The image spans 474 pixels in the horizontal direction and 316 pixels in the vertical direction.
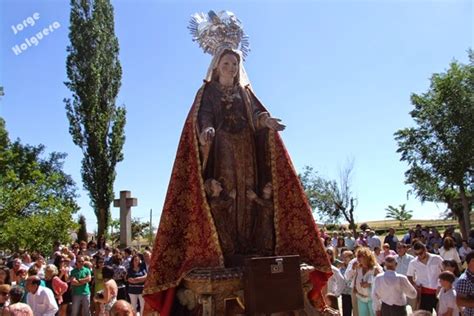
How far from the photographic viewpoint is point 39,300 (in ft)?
22.9

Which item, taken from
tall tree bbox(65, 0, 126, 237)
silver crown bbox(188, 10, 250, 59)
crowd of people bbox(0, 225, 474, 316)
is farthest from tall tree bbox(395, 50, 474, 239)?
silver crown bbox(188, 10, 250, 59)

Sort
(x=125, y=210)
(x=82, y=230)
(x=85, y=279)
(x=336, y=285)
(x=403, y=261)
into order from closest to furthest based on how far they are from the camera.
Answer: (x=336, y=285)
(x=403, y=261)
(x=85, y=279)
(x=125, y=210)
(x=82, y=230)

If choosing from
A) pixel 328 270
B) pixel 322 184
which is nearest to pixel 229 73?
pixel 328 270

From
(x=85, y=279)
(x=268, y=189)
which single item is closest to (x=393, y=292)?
(x=268, y=189)

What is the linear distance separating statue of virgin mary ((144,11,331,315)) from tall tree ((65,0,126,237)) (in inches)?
787

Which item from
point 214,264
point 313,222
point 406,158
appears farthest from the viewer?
point 406,158

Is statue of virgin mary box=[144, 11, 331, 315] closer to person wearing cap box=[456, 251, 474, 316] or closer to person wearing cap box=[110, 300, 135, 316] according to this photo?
person wearing cap box=[110, 300, 135, 316]

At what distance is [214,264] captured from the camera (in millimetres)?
4430

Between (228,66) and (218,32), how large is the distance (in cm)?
44

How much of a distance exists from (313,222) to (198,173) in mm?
1316

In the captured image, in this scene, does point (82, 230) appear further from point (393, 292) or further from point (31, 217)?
point (393, 292)

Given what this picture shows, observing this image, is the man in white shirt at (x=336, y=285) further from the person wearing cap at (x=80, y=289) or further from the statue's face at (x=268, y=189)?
the person wearing cap at (x=80, y=289)

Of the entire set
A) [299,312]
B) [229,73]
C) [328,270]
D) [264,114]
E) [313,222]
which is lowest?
[299,312]

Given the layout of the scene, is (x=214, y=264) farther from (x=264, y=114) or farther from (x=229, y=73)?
(x=229, y=73)
